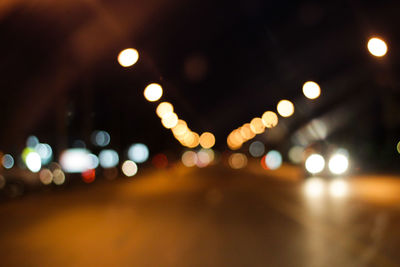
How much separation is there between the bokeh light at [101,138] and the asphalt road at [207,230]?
101 feet

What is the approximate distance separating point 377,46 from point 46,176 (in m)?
18.1

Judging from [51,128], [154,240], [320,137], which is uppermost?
[320,137]

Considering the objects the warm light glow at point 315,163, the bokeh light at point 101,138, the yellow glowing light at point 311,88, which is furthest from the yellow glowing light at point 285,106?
the bokeh light at point 101,138

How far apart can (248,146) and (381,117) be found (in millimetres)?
90808

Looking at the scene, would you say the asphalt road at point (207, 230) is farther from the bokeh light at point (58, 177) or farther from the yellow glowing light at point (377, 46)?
the bokeh light at point (58, 177)

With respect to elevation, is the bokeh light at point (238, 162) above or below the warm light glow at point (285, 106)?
above

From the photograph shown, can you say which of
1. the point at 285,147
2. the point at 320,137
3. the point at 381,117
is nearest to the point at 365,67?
the point at 381,117

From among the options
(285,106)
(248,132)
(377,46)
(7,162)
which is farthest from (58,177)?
(248,132)

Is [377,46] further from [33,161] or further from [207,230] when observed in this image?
[33,161]

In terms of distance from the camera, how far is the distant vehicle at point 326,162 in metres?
32.8

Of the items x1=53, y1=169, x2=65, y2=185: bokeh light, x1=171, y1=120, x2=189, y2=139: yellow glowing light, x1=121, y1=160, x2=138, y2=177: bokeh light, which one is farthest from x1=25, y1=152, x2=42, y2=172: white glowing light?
x1=171, y1=120, x2=189, y2=139: yellow glowing light

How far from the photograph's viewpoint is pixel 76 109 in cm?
3441

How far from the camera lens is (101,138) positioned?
57562mm

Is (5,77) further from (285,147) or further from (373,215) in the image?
(285,147)
